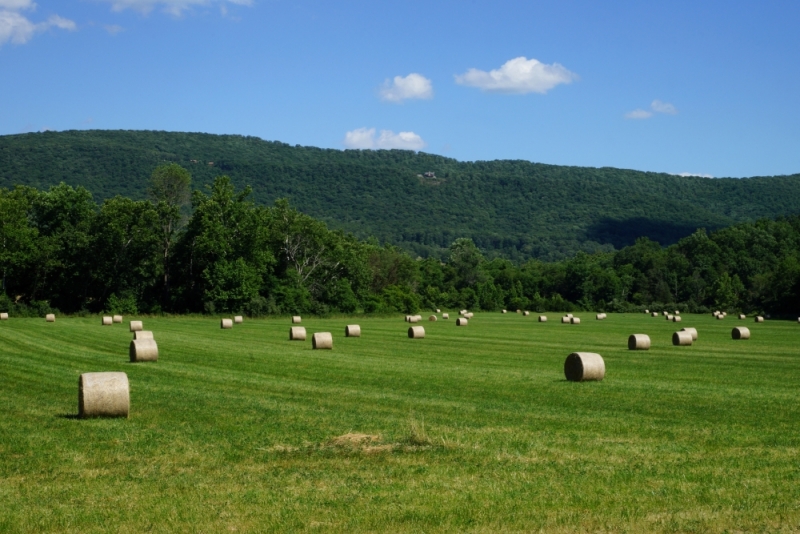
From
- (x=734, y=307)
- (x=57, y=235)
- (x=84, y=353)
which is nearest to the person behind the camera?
(x=84, y=353)

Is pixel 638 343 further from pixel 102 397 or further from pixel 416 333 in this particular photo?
pixel 102 397

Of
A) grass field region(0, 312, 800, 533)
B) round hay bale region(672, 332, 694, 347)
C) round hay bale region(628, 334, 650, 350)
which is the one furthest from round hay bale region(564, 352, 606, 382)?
round hay bale region(672, 332, 694, 347)

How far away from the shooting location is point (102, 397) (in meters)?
15.9

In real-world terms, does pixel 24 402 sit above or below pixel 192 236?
below

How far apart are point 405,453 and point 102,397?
5.89 meters

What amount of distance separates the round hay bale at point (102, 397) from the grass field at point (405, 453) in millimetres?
271

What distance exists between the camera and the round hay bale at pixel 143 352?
2969 cm

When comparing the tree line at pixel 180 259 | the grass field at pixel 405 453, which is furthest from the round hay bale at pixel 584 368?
the tree line at pixel 180 259

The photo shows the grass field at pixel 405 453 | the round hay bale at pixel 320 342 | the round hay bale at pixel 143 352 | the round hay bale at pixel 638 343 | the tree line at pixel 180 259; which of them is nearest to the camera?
the grass field at pixel 405 453

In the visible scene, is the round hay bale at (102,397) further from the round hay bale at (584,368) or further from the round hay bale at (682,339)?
the round hay bale at (682,339)

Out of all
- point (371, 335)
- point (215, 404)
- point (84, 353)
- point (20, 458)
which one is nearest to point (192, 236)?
point (371, 335)

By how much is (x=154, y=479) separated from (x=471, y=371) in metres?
16.3

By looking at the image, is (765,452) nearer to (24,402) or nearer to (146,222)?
(24,402)

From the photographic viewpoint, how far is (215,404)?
18312 millimetres
